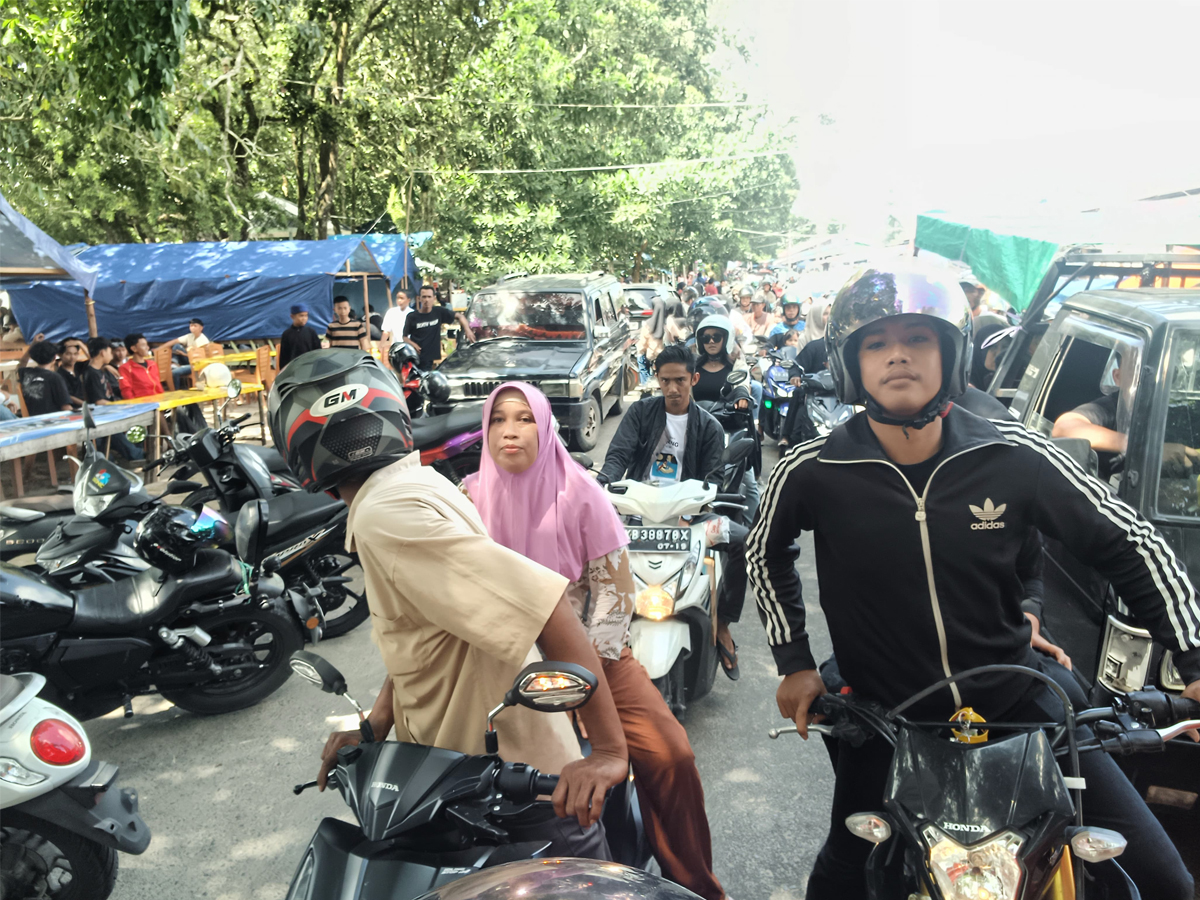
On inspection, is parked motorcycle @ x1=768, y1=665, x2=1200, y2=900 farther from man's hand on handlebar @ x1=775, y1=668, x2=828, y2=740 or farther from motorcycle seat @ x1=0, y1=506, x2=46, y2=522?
motorcycle seat @ x1=0, y1=506, x2=46, y2=522

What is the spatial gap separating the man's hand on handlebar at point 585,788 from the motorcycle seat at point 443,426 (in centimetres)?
605

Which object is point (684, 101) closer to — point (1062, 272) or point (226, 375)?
point (226, 375)

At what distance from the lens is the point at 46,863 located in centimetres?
297

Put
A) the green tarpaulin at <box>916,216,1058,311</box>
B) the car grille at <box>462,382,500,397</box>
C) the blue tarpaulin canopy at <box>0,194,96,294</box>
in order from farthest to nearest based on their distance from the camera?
the car grille at <box>462,382,500,397</box>
the blue tarpaulin canopy at <box>0,194,96,294</box>
the green tarpaulin at <box>916,216,1058,311</box>

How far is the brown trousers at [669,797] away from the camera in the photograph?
8.93ft

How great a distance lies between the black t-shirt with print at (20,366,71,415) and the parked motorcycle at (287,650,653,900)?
31.6ft

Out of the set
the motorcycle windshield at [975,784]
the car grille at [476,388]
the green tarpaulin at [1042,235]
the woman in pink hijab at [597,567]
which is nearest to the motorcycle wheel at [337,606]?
the woman in pink hijab at [597,567]

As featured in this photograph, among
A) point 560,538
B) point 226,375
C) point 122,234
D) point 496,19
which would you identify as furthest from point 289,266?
point 560,538

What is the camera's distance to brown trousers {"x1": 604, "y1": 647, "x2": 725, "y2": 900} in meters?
2.72

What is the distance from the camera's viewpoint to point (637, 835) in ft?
8.68

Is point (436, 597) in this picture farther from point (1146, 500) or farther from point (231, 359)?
point (231, 359)

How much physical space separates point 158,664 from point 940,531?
3762 millimetres

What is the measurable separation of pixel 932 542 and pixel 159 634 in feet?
11.9

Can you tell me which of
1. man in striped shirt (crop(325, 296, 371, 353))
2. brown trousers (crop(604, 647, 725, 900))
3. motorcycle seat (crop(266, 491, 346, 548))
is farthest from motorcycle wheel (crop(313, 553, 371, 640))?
man in striped shirt (crop(325, 296, 371, 353))
